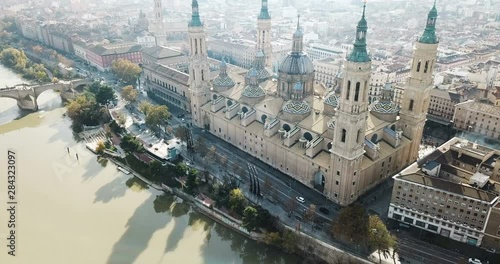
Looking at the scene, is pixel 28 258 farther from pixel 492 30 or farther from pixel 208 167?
pixel 492 30

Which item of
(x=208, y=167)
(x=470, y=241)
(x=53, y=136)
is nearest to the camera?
(x=470, y=241)

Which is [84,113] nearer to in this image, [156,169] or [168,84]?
[168,84]

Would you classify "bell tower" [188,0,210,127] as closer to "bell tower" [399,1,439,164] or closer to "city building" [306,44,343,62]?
"bell tower" [399,1,439,164]

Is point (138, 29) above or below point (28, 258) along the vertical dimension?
above

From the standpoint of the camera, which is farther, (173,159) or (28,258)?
(173,159)

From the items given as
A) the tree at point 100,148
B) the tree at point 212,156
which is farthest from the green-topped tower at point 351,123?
the tree at point 100,148

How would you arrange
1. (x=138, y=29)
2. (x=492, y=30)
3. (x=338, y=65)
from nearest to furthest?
(x=338, y=65) → (x=138, y=29) → (x=492, y=30)

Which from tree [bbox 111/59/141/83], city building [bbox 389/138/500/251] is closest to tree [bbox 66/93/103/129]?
tree [bbox 111/59/141/83]

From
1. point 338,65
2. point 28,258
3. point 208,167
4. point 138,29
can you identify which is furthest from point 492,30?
point 28,258

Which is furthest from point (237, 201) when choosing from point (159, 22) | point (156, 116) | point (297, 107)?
point (159, 22)

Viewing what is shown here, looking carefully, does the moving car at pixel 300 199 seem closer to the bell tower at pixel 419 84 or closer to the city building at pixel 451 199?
the city building at pixel 451 199
